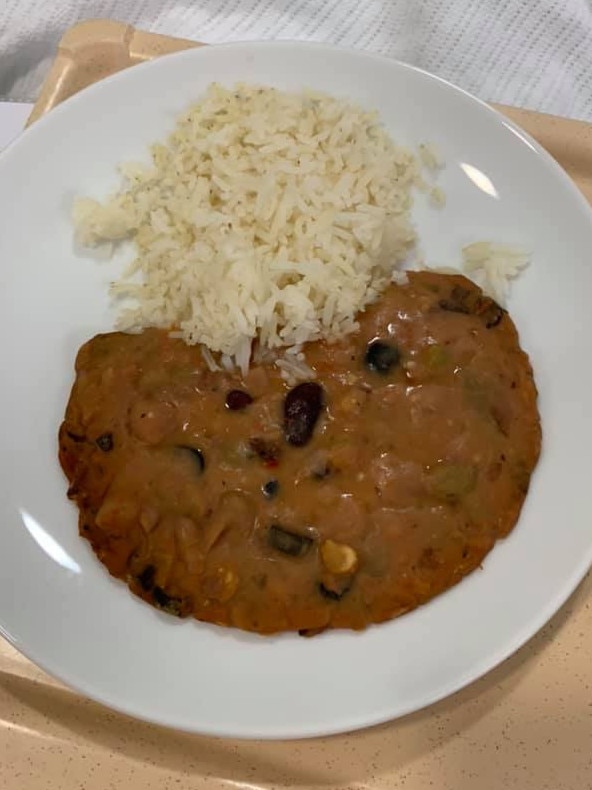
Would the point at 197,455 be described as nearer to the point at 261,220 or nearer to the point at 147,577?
the point at 147,577

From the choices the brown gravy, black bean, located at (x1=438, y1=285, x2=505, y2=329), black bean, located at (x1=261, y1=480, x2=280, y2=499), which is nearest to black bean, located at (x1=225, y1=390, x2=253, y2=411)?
the brown gravy

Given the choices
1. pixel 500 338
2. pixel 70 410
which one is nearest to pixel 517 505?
pixel 500 338

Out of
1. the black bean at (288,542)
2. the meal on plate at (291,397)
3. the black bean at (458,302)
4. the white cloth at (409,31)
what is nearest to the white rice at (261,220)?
the meal on plate at (291,397)

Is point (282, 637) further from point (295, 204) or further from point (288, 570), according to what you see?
point (295, 204)

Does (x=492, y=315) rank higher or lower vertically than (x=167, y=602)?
higher

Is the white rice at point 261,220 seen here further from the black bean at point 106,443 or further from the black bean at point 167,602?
the black bean at point 167,602

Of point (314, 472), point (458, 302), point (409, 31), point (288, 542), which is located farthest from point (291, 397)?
point (409, 31)
